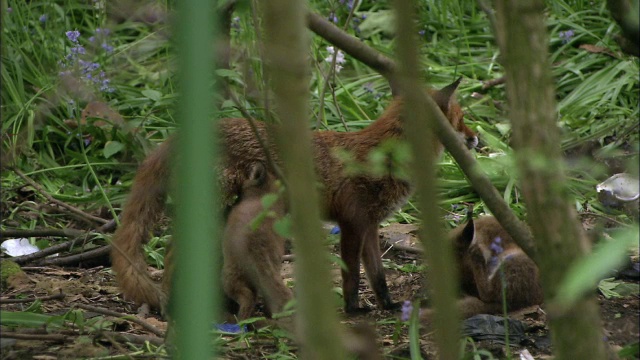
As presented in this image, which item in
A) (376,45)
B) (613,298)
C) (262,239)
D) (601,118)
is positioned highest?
(376,45)

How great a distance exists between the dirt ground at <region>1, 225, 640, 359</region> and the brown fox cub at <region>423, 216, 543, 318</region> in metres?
0.11

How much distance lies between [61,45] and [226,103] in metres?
2.37

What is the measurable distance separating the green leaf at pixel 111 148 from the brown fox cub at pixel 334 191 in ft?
5.18

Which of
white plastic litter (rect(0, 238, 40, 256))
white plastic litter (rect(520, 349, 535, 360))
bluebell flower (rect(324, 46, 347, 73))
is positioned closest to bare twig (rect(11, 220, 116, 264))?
white plastic litter (rect(0, 238, 40, 256))

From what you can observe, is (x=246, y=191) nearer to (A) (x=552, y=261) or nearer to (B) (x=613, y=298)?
(B) (x=613, y=298)

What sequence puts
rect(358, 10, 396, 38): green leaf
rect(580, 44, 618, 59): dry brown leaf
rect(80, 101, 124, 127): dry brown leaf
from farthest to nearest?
rect(358, 10, 396, 38): green leaf
rect(580, 44, 618, 59): dry brown leaf
rect(80, 101, 124, 127): dry brown leaf

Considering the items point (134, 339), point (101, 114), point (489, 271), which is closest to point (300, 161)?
point (134, 339)

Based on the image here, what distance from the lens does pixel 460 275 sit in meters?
5.14

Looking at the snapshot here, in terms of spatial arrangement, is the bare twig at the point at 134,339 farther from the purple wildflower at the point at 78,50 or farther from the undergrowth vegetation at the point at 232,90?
the purple wildflower at the point at 78,50

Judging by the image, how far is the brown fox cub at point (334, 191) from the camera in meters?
4.74

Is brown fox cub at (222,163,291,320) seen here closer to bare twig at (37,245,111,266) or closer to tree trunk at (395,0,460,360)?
bare twig at (37,245,111,266)

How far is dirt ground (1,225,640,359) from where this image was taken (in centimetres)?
345

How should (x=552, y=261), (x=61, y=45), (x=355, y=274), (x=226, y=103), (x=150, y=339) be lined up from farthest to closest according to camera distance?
(x=61, y=45) → (x=226, y=103) → (x=355, y=274) → (x=150, y=339) → (x=552, y=261)

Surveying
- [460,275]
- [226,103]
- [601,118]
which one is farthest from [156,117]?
[601,118]
